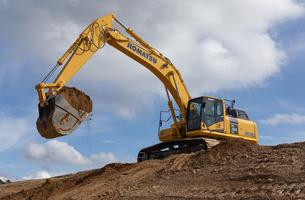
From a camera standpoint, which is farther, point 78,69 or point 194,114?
point 194,114

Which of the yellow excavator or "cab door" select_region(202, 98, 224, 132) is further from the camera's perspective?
"cab door" select_region(202, 98, 224, 132)

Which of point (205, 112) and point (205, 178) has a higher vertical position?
point (205, 112)

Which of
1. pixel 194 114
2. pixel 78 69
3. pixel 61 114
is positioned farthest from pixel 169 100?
pixel 61 114

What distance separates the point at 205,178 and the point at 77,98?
16.2 feet

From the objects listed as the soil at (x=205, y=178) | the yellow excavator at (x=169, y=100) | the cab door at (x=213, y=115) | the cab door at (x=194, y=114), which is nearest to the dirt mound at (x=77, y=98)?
the yellow excavator at (x=169, y=100)

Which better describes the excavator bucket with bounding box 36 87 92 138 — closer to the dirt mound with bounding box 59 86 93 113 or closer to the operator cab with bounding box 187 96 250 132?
the dirt mound with bounding box 59 86 93 113

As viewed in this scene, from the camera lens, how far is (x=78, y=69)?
1634cm

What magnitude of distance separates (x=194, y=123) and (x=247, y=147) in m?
3.70

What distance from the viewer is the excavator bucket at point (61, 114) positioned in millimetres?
13727

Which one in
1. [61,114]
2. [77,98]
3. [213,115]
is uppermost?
[213,115]

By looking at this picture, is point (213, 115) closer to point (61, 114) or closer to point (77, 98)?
point (77, 98)

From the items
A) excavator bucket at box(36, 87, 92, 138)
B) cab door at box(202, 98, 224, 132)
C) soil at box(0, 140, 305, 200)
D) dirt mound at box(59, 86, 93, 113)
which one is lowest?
soil at box(0, 140, 305, 200)

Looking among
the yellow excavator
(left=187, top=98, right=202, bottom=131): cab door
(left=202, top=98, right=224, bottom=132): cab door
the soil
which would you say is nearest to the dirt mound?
the yellow excavator

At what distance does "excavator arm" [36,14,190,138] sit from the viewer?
13926 mm
